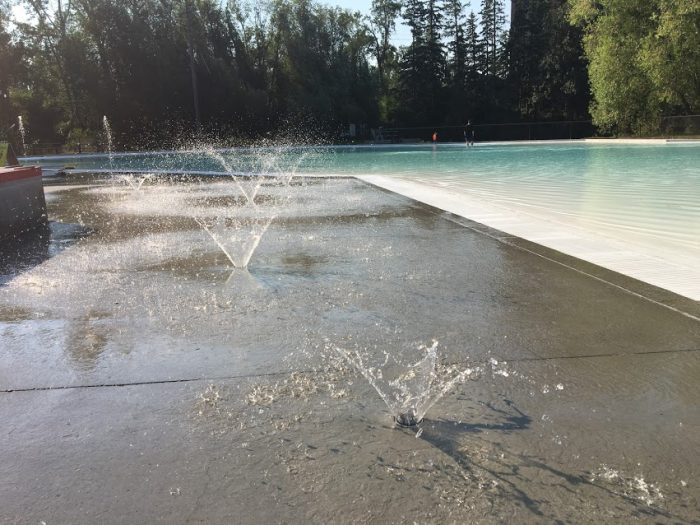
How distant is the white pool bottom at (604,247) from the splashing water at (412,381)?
2.24 m

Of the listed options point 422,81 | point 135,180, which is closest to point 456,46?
point 422,81

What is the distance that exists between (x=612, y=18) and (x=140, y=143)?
35.5 m

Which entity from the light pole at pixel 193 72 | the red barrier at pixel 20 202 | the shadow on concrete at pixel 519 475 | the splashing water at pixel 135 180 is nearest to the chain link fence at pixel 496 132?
the light pole at pixel 193 72

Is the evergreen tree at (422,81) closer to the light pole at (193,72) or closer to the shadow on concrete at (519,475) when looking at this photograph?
the light pole at (193,72)

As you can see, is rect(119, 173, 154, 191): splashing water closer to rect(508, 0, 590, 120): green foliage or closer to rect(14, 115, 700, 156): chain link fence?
rect(14, 115, 700, 156): chain link fence

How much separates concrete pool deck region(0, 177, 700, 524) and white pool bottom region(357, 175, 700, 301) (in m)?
0.33

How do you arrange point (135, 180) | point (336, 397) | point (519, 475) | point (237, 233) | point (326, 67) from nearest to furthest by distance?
point (519, 475) → point (336, 397) → point (237, 233) → point (135, 180) → point (326, 67)

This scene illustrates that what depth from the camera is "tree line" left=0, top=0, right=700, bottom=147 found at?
40594mm

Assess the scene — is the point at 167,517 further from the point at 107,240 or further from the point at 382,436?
the point at 107,240

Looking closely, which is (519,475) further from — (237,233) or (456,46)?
(456,46)

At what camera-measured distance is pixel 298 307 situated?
168 inches

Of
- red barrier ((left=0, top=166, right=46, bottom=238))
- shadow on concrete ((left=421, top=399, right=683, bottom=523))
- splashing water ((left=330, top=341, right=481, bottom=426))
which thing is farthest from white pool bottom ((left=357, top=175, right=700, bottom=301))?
red barrier ((left=0, top=166, right=46, bottom=238))

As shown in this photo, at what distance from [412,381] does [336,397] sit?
0.41 meters

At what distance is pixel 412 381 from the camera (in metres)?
2.95
